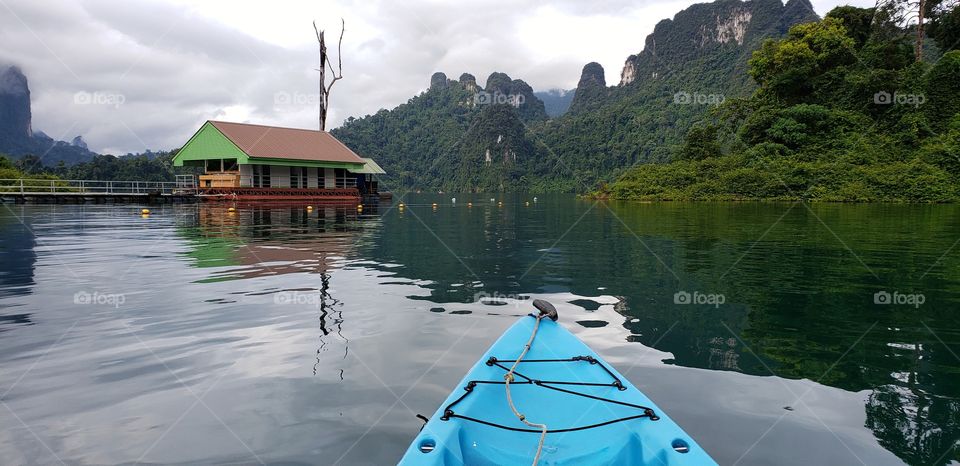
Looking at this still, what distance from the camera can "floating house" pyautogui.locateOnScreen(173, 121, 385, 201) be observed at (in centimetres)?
4078

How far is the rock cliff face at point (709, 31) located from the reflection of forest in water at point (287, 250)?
412 ft

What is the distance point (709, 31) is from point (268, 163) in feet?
475

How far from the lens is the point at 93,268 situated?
12.3 metres

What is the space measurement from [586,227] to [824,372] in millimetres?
18789

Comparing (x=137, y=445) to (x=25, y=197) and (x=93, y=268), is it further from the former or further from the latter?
(x=25, y=197)

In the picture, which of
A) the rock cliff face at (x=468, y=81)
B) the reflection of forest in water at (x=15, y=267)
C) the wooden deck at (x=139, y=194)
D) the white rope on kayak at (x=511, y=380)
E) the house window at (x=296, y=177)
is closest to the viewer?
the white rope on kayak at (x=511, y=380)

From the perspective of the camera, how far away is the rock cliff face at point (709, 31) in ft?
424

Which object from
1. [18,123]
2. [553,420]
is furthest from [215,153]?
[18,123]

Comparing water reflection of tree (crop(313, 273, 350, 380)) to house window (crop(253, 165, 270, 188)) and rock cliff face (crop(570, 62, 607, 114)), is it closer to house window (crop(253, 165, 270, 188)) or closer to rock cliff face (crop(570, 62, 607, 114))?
house window (crop(253, 165, 270, 188))

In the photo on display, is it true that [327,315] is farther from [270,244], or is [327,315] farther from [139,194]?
[139,194]

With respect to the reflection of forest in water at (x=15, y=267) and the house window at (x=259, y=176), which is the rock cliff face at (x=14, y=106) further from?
the reflection of forest in water at (x=15, y=267)

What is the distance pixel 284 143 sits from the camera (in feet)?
145

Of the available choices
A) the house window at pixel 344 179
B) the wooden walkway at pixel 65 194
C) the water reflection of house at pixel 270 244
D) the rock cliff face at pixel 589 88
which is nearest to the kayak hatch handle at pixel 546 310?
the water reflection of house at pixel 270 244

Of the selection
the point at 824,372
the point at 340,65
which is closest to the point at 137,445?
the point at 824,372
